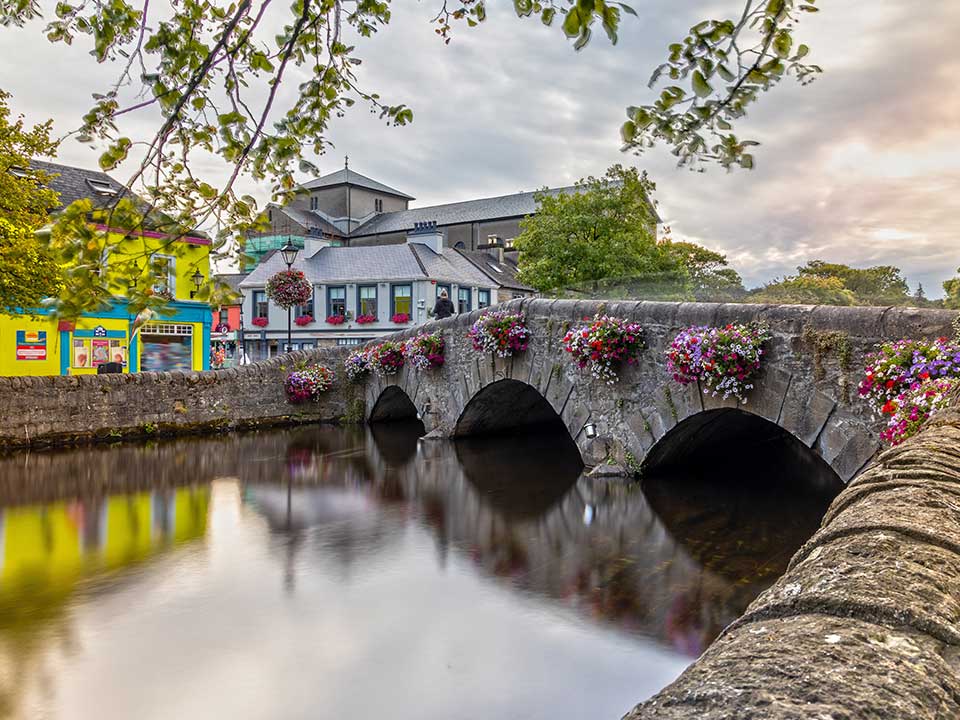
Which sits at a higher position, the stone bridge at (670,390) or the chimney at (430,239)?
the chimney at (430,239)

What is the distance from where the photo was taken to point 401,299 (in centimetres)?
2878

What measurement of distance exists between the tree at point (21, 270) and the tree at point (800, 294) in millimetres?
10625

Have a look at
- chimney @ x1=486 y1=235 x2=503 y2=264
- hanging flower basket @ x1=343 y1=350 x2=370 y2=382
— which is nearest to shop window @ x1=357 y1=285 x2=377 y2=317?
hanging flower basket @ x1=343 y1=350 x2=370 y2=382

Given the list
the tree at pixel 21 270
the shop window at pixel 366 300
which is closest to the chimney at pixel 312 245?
the shop window at pixel 366 300

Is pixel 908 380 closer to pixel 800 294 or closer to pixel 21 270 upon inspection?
pixel 800 294

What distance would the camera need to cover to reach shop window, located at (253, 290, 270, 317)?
98.6 feet

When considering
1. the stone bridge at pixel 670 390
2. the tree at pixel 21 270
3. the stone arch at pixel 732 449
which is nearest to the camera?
the stone bridge at pixel 670 390

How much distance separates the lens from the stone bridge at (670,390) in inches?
232

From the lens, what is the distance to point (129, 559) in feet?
21.1

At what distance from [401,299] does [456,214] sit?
22271mm

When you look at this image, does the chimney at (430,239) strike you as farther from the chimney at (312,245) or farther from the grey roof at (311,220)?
the grey roof at (311,220)

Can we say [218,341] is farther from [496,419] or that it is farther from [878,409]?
[878,409]

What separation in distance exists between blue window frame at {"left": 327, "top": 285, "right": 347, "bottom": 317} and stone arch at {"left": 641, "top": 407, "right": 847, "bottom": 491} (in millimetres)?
20821

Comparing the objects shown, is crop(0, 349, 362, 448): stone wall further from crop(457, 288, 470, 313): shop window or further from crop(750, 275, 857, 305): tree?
crop(457, 288, 470, 313): shop window
